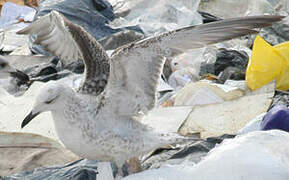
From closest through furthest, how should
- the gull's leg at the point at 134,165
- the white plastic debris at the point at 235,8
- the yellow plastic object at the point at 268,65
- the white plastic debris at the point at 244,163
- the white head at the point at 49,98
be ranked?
1. the white plastic debris at the point at 244,163
2. the white head at the point at 49,98
3. the gull's leg at the point at 134,165
4. the yellow plastic object at the point at 268,65
5. the white plastic debris at the point at 235,8

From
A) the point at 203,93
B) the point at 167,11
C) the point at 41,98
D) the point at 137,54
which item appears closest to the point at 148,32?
the point at 167,11

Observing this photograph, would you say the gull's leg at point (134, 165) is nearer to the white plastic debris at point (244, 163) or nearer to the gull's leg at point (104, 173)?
the gull's leg at point (104, 173)

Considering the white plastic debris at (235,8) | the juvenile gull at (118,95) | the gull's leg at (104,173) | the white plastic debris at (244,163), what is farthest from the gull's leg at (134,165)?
the white plastic debris at (235,8)

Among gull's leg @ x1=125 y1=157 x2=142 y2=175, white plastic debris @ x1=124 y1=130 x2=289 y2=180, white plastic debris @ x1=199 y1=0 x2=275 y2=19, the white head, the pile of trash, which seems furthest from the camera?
white plastic debris @ x1=199 y1=0 x2=275 y2=19

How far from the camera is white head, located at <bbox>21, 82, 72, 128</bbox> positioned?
1.70 metres

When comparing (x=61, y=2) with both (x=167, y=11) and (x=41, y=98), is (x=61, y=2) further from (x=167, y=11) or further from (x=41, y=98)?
(x=41, y=98)

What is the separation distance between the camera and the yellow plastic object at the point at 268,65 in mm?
2811

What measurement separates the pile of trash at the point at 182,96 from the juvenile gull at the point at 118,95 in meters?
0.10

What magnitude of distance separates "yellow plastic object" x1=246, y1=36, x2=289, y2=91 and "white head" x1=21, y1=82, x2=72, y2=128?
4.97ft

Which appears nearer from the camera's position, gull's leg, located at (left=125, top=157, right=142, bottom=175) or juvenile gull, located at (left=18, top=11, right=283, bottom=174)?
juvenile gull, located at (left=18, top=11, right=283, bottom=174)

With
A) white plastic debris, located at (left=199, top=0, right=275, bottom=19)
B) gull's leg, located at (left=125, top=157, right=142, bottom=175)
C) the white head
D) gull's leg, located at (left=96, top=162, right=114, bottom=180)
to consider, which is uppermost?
the white head

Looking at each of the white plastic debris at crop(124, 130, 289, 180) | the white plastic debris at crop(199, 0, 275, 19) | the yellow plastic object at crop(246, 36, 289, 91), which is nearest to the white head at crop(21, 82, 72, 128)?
the white plastic debris at crop(124, 130, 289, 180)

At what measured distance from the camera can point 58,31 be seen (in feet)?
8.61

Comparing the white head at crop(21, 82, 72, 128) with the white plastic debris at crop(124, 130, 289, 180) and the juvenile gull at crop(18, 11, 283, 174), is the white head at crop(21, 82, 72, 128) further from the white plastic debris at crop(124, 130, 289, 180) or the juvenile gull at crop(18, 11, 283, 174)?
the white plastic debris at crop(124, 130, 289, 180)
